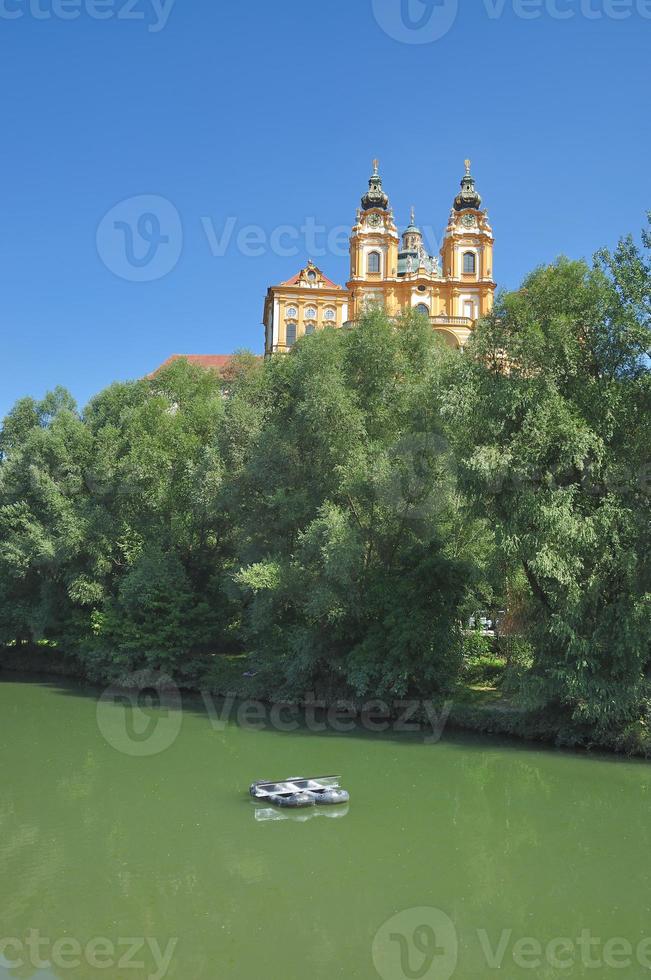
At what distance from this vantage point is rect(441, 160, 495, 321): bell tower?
6531 centimetres

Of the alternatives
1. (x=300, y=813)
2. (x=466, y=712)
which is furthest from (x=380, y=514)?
(x=300, y=813)

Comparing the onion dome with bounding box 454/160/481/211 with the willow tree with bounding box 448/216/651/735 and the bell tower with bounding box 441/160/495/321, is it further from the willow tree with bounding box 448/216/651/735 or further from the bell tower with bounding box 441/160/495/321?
the willow tree with bounding box 448/216/651/735

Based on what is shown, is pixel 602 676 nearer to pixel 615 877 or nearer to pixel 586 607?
pixel 586 607

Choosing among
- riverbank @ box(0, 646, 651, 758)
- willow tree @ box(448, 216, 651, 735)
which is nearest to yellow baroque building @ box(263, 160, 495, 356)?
riverbank @ box(0, 646, 651, 758)

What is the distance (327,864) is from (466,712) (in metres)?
9.98

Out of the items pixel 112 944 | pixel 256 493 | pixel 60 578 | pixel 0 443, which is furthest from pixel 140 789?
pixel 0 443

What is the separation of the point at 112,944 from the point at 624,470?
13.8 m

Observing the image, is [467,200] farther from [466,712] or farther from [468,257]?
[466,712]

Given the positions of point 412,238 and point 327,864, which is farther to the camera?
point 412,238

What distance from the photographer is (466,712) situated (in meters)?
21.6

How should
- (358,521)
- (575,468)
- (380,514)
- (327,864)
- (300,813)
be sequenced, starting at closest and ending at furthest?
(327,864) → (300,813) → (575,468) → (380,514) → (358,521)

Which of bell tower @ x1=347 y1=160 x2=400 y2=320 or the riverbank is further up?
bell tower @ x1=347 y1=160 x2=400 y2=320

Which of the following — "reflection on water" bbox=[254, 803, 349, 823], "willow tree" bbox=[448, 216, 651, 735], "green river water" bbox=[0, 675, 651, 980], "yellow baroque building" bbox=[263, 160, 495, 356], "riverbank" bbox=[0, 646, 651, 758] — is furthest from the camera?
"yellow baroque building" bbox=[263, 160, 495, 356]

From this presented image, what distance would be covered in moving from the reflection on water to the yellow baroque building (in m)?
52.1
